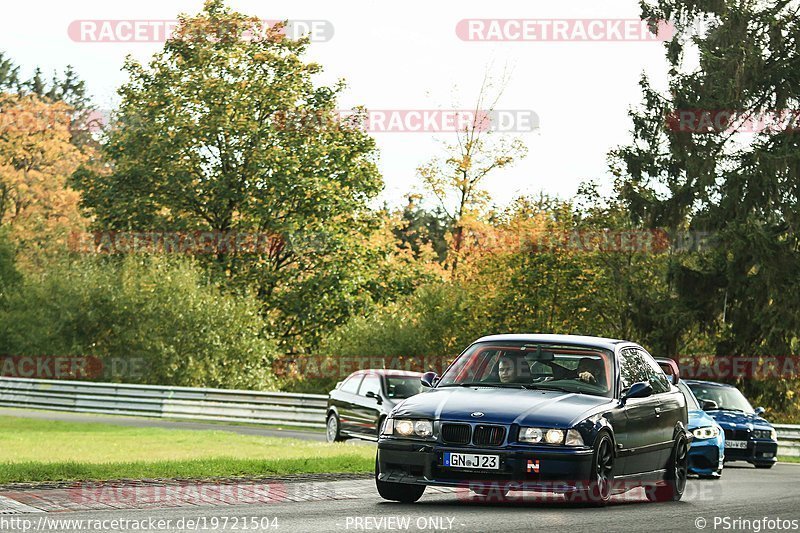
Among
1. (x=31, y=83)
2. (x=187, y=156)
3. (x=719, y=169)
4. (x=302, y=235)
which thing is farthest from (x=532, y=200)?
(x=31, y=83)

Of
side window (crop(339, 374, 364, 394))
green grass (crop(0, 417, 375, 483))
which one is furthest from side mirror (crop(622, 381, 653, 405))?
side window (crop(339, 374, 364, 394))

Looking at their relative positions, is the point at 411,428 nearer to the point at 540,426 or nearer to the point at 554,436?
the point at 540,426

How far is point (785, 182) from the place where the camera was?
39.3 meters

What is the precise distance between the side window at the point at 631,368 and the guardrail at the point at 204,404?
2380 centimetres

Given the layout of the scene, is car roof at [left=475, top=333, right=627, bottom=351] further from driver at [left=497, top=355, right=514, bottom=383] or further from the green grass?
the green grass

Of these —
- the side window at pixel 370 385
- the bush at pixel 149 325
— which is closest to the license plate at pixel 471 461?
the side window at pixel 370 385

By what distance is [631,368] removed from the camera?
45.2 feet

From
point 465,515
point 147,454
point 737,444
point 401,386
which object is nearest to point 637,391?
point 465,515

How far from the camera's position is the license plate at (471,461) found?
1162 centimetres

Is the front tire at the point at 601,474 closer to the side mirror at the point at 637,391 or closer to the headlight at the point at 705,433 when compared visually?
the side mirror at the point at 637,391

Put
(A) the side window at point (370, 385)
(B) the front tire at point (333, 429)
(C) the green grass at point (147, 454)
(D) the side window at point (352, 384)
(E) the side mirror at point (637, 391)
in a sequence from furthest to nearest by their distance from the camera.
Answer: (B) the front tire at point (333, 429) < (D) the side window at point (352, 384) < (A) the side window at point (370, 385) < (C) the green grass at point (147, 454) < (E) the side mirror at point (637, 391)

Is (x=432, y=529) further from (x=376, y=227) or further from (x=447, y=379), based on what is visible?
(x=376, y=227)

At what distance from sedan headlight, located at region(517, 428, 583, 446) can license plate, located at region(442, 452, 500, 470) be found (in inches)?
11.7

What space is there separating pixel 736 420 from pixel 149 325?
22.4 metres
